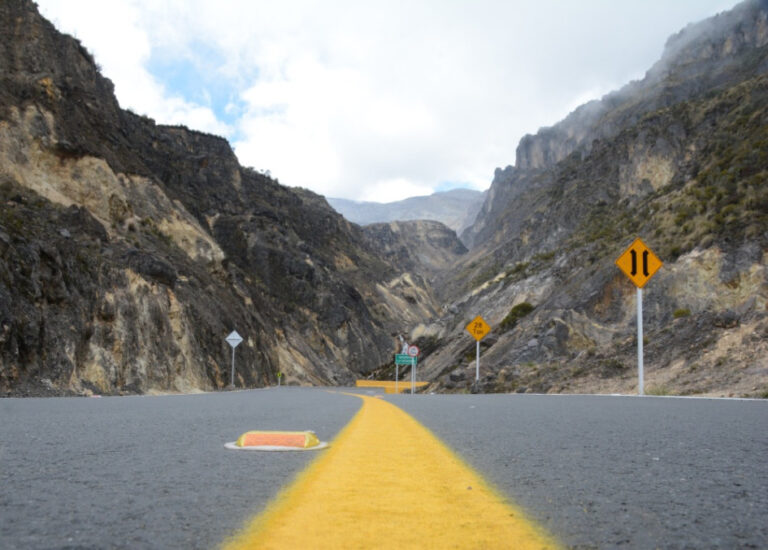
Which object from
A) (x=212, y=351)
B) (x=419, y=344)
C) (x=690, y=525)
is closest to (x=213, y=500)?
(x=690, y=525)

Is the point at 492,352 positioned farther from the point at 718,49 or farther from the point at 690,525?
the point at 718,49

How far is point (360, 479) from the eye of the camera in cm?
321

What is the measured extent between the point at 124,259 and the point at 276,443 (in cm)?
2939

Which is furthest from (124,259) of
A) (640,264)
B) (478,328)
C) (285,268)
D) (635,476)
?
(285,268)

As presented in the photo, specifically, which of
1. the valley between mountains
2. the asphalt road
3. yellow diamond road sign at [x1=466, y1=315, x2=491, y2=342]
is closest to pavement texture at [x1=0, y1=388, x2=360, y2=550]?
→ the asphalt road

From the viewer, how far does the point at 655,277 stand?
3353cm

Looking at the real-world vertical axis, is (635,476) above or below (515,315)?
below

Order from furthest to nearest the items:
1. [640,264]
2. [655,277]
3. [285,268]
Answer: [285,268] → [655,277] → [640,264]

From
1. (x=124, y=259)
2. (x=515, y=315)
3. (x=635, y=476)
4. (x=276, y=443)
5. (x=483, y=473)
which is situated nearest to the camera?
(x=635, y=476)

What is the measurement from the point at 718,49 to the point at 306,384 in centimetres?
9283

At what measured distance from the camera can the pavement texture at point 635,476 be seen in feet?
7.08

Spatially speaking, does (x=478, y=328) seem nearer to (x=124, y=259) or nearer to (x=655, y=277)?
(x=655, y=277)

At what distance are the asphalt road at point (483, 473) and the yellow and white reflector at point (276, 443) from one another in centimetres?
18

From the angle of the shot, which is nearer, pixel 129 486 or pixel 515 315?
pixel 129 486
